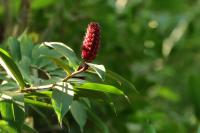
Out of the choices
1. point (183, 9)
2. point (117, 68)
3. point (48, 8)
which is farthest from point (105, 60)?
point (183, 9)

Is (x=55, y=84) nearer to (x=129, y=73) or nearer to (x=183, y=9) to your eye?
(x=129, y=73)

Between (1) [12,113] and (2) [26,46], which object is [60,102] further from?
(2) [26,46]

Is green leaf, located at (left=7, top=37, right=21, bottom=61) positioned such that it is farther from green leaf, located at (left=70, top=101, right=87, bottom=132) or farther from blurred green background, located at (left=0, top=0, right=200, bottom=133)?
blurred green background, located at (left=0, top=0, right=200, bottom=133)

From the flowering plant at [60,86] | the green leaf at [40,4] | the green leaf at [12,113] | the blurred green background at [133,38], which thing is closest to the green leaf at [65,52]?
the flowering plant at [60,86]

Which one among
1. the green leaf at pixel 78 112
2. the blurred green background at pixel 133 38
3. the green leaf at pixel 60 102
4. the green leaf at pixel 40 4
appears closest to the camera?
the green leaf at pixel 60 102

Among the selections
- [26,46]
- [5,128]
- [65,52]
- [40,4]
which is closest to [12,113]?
[5,128]

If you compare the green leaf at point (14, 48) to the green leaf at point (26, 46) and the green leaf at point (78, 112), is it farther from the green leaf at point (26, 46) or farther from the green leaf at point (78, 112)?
the green leaf at point (78, 112)

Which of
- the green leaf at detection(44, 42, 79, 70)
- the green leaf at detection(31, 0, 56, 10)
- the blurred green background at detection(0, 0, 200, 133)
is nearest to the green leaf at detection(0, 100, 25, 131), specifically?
the green leaf at detection(44, 42, 79, 70)
